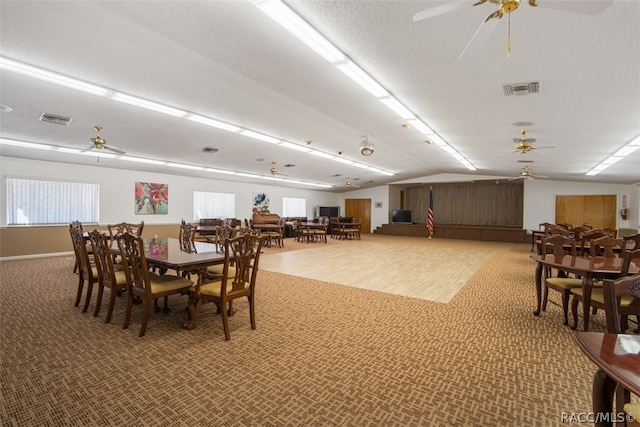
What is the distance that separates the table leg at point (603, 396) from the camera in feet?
4.04

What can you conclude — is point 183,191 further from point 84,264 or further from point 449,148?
point 449,148

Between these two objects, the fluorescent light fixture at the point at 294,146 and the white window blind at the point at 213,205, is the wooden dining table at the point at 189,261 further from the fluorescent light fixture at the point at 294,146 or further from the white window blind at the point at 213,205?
the white window blind at the point at 213,205

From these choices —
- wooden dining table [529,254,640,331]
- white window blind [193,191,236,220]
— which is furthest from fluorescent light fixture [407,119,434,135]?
white window blind [193,191,236,220]

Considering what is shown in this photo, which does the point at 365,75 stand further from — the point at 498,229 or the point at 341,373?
the point at 498,229

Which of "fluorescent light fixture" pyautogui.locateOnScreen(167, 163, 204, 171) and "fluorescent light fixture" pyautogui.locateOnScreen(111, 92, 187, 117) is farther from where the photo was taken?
"fluorescent light fixture" pyautogui.locateOnScreen(167, 163, 204, 171)

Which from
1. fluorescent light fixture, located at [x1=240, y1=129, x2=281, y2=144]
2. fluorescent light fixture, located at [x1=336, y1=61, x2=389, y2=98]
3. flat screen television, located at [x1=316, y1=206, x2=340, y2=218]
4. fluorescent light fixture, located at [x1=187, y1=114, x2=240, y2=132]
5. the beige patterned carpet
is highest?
fluorescent light fixture, located at [x1=240, y1=129, x2=281, y2=144]

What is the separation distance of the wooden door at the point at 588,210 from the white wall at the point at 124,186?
13421 millimetres

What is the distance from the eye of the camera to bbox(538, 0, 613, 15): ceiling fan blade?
1.60m

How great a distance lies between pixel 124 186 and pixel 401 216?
13382 millimetres

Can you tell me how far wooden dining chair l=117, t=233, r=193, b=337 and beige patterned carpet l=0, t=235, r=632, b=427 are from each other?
295mm

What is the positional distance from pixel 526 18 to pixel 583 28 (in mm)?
480

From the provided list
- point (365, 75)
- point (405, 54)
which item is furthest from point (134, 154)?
point (405, 54)

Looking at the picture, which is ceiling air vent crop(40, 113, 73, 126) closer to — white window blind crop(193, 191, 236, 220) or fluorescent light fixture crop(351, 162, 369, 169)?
white window blind crop(193, 191, 236, 220)

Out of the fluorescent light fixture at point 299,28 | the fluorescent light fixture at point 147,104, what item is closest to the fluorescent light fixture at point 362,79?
the fluorescent light fixture at point 299,28
